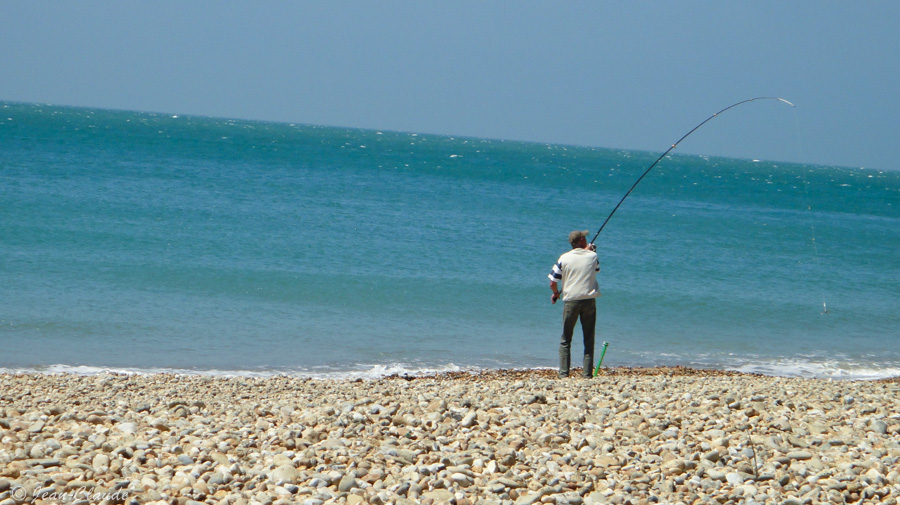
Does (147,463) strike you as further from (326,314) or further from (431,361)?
(326,314)

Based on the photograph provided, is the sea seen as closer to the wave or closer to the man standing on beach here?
the wave

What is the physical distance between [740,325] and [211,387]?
9.53 meters

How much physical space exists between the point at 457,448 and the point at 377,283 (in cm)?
1017

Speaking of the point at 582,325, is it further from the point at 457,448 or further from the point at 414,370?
the point at 457,448

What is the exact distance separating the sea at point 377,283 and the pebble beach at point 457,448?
408cm

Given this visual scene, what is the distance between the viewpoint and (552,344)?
11.4 m

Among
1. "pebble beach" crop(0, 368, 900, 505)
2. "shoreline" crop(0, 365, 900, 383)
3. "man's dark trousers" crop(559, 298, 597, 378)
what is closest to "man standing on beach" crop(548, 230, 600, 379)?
"man's dark trousers" crop(559, 298, 597, 378)

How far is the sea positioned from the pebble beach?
13.4 ft

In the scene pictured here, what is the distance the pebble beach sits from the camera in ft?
13.2

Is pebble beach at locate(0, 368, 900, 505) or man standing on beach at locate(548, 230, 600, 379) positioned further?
man standing on beach at locate(548, 230, 600, 379)

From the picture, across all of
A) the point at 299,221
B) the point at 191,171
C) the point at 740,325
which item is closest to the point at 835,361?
the point at 740,325

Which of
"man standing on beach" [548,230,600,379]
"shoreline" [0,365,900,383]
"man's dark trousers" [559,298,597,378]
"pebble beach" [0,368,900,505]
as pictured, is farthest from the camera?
"shoreline" [0,365,900,383]

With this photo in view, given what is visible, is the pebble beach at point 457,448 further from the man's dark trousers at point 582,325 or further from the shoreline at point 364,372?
the shoreline at point 364,372

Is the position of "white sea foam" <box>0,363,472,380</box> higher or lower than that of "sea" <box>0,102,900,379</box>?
lower
